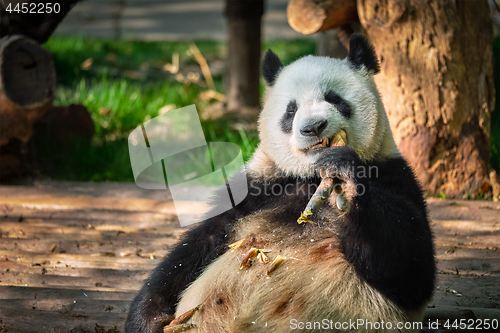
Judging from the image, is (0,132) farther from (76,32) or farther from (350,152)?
(76,32)

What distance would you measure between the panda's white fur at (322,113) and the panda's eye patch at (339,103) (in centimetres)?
2

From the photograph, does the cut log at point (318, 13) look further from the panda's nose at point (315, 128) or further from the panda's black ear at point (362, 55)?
the panda's nose at point (315, 128)

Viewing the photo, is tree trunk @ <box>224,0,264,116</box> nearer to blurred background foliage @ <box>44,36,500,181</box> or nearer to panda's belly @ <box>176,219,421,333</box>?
blurred background foliage @ <box>44,36,500,181</box>

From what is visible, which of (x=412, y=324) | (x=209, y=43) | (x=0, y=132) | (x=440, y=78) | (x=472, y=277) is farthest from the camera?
(x=209, y=43)

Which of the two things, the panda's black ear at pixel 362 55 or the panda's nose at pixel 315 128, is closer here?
the panda's nose at pixel 315 128

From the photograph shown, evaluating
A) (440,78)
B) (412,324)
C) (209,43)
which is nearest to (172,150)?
(440,78)

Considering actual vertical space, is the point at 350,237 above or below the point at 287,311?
above

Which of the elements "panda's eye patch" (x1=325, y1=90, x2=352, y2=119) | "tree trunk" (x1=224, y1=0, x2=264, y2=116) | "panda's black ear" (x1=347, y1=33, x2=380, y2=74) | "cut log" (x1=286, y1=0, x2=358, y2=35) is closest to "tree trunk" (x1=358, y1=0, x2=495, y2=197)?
"cut log" (x1=286, y1=0, x2=358, y2=35)

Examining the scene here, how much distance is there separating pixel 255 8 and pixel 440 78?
3.55 meters

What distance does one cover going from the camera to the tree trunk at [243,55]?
7008 millimetres

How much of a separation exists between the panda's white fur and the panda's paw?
0.18 meters

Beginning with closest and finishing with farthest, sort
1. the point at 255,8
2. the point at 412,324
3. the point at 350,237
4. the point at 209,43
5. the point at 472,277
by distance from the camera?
the point at 350,237 → the point at 412,324 → the point at 472,277 → the point at 255,8 → the point at 209,43

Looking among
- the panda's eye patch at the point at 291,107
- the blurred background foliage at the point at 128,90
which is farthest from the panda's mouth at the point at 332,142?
the blurred background foliage at the point at 128,90

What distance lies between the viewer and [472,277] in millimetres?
3025
